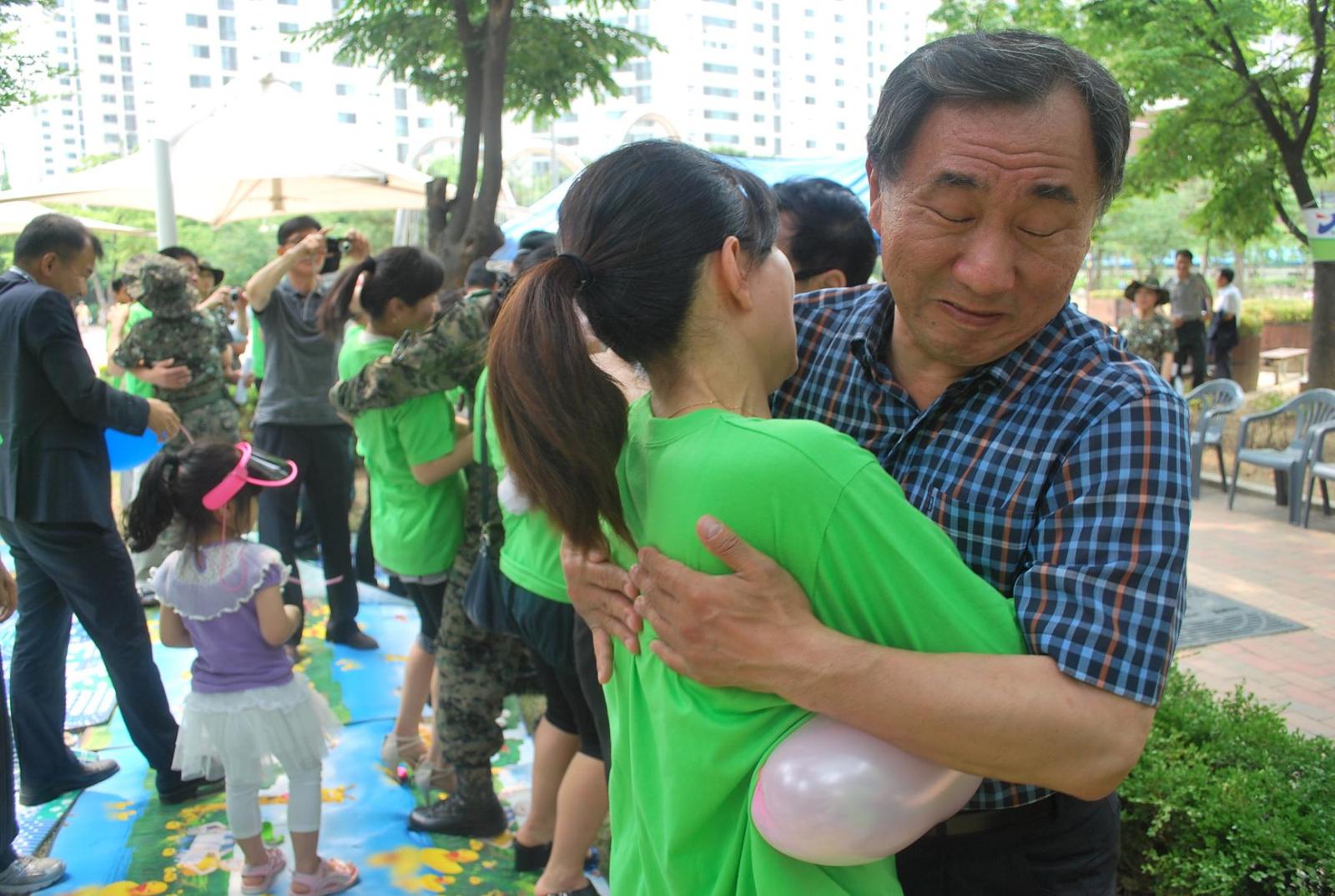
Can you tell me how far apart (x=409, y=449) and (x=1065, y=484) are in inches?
111

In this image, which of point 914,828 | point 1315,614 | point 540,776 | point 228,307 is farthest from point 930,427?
point 228,307

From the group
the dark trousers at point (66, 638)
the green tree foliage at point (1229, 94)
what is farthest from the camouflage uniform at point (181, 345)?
the green tree foliage at point (1229, 94)

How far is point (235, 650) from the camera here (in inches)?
126

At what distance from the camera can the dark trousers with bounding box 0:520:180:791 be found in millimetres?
3688

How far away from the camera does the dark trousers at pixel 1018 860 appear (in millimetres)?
1342

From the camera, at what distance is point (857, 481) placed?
1079mm

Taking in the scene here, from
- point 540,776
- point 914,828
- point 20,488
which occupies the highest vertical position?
point 914,828

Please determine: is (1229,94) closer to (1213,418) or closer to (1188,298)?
(1213,418)

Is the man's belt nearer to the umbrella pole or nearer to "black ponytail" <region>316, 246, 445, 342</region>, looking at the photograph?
"black ponytail" <region>316, 246, 445, 342</region>

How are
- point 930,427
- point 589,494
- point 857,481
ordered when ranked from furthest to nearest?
1. point 930,427
2. point 589,494
3. point 857,481

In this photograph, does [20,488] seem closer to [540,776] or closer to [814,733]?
[540,776]

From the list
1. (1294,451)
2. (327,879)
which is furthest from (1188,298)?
(327,879)

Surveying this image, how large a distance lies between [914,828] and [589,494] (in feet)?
1.70

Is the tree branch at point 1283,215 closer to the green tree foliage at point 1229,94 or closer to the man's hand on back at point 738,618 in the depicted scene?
the green tree foliage at point 1229,94
